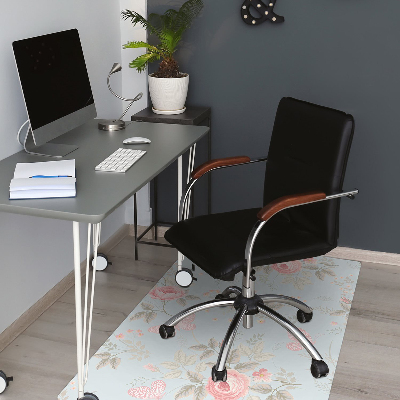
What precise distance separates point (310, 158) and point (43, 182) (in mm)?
1135

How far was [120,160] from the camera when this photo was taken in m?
2.64

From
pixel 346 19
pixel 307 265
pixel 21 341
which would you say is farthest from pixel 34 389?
pixel 346 19

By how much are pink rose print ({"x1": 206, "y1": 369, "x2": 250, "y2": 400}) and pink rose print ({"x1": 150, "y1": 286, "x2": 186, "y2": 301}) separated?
0.72 m

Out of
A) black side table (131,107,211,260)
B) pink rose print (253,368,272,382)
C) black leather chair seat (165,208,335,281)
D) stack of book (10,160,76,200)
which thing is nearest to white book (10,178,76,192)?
stack of book (10,160,76,200)

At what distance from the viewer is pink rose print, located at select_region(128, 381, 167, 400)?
8.14 ft

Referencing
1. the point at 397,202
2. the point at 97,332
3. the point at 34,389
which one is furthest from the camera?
the point at 397,202

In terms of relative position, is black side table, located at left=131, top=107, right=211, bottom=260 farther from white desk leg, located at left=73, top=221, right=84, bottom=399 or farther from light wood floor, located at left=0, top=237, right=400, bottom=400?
white desk leg, located at left=73, top=221, right=84, bottom=399

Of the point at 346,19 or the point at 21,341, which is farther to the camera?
the point at 346,19

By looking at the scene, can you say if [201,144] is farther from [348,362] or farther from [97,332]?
[348,362]

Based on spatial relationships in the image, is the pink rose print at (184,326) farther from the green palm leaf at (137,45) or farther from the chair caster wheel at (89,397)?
the green palm leaf at (137,45)

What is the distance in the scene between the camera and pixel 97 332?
2.94 m

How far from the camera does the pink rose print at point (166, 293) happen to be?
324 centimetres

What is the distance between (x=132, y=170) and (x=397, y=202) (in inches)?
67.7

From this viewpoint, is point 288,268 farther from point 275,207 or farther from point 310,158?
point 275,207
